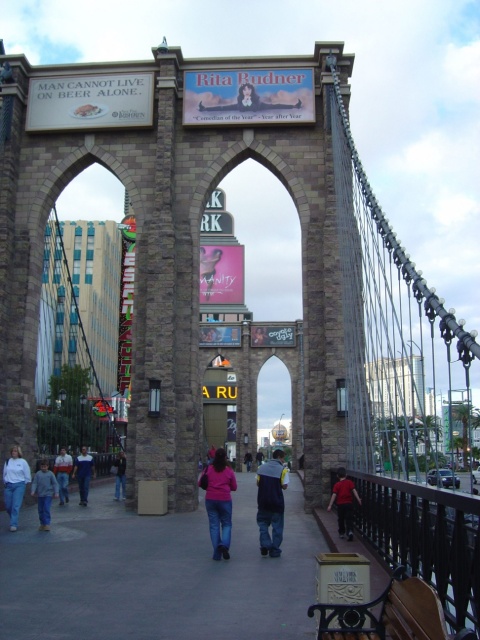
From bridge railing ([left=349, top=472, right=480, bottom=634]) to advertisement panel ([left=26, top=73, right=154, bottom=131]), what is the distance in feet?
45.0

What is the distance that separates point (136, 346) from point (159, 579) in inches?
399

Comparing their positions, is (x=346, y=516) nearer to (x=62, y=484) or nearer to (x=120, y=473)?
(x=120, y=473)

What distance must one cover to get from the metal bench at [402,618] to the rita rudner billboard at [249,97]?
51.9ft

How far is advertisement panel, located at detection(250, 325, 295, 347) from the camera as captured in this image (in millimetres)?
44625

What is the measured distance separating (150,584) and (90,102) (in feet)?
49.5

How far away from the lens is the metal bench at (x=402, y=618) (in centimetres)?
297

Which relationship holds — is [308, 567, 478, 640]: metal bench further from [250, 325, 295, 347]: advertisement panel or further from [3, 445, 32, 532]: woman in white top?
[250, 325, 295, 347]: advertisement panel

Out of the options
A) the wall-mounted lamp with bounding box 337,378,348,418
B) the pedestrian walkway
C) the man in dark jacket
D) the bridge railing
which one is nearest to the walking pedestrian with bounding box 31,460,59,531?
the pedestrian walkway

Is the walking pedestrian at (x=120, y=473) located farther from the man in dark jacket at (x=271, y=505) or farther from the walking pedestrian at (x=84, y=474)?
the man in dark jacket at (x=271, y=505)

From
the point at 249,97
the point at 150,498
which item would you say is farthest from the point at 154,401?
the point at 249,97

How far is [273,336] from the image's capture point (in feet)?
147

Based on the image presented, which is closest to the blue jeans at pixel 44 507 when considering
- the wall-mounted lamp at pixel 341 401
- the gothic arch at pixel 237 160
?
the wall-mounted lamp at pixel 341 401

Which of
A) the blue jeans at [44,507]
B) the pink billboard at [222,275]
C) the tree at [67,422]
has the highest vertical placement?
the pink billboard at [222,275]

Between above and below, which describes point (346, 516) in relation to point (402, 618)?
below
